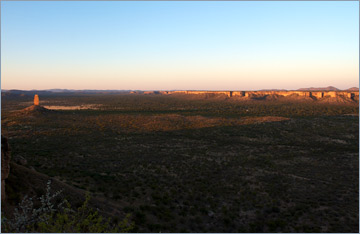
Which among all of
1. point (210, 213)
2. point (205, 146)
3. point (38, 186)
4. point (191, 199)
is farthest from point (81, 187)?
point (205, 146)

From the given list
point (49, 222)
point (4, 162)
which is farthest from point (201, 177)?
point (4, 162)

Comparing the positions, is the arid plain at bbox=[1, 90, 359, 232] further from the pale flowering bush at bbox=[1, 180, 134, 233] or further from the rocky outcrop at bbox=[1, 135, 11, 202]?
the pale flowering bush at bbox=[1, 180, 134, 233]

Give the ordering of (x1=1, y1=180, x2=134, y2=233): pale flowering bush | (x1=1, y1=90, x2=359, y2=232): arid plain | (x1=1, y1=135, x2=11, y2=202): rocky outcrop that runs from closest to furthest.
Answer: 1. (x1=1, y1=180, x2=134, y2=233): pale flowering bush
2. (x1=1, y1=135, x2=11, y2=202): rocky outcrop
3. (x1=1, y1=90, x2=359, y2=232): arid plain

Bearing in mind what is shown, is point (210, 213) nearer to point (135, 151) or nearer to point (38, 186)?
point (38, 186)

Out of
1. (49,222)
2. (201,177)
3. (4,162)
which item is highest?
(4,162)

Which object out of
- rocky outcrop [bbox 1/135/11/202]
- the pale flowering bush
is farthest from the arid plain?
the pale flowering bush

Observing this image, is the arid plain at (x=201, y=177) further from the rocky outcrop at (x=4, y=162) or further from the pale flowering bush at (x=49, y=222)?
the pale flowering bush at (x=49, y=222)

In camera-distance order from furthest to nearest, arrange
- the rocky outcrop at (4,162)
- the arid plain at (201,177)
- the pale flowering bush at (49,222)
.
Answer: the arid plain at (201,177) → the rocky outcrop at (4,162) → the pale flowering bush at (49,222)

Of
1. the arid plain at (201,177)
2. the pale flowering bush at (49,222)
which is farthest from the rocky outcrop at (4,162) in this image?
the pale flowering bush at (49,222)

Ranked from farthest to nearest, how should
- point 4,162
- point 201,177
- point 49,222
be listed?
point 201,177, point 4,162, point 49,222

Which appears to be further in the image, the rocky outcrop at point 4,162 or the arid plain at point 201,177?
the arid plain at point 201,177

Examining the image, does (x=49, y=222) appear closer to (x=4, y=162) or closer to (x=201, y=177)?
(x=4, y=162)
